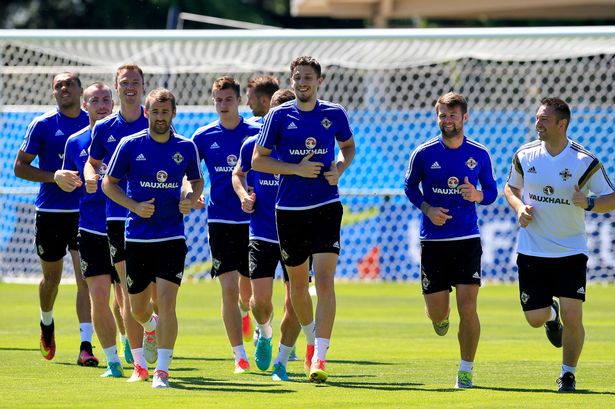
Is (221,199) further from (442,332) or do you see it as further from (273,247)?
(442,332)

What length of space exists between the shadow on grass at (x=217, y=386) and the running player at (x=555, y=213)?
2222 millimetres

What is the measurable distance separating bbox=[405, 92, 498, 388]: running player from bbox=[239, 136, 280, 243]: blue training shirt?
1.36 meters

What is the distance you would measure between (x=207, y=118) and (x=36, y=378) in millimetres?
12338

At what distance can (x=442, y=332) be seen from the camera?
11.6 metres

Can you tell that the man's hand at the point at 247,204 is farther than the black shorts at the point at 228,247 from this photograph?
No

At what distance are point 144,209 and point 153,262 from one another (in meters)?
0.45

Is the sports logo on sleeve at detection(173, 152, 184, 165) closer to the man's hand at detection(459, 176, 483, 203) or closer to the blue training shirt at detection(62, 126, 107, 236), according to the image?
the blue training shirt at detection(62, 126, 107, 236)

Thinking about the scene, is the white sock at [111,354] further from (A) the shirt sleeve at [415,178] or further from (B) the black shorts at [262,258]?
(A) the shirt sleeve at [415,178]

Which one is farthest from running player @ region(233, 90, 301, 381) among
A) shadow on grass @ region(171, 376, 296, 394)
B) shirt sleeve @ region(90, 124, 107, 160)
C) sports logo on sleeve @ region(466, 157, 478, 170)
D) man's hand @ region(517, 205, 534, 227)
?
man's hand @ region(517, 205, 534, 227)

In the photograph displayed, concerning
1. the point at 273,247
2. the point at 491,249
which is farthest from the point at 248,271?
the point at 491,249

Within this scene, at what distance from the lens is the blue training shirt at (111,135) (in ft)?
36.7

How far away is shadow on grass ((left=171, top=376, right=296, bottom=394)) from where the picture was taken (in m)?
10.1

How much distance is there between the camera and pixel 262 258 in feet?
38.3

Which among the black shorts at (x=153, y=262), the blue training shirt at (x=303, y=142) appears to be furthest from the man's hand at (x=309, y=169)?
the black shorts at (x=153, y=262)
